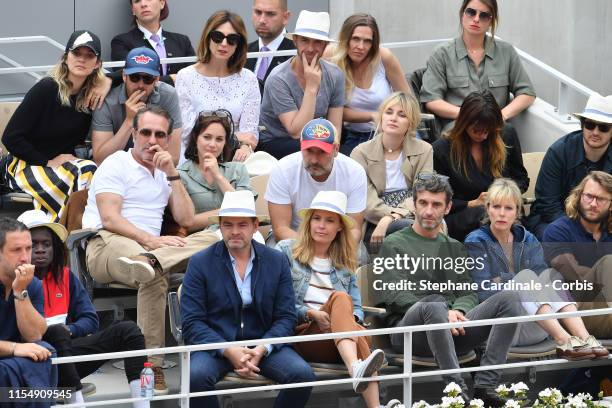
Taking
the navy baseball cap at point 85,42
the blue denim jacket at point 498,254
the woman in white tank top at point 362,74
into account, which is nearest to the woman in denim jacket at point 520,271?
the blue denim jacket at point 498,254

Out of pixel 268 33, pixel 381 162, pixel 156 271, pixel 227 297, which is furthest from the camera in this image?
pixel 268 33

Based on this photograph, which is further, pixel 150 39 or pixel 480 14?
pixel 150 39

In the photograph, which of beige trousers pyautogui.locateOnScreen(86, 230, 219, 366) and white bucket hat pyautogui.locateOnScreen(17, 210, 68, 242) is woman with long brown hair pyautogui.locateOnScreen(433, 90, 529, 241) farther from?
white bucket hat pyautogui.locateOnScreen(17, 210, 68, 242)

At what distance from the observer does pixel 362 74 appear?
12.4 m

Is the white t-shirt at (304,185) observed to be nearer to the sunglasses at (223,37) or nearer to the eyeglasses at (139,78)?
the eyeglasses at (139,78)

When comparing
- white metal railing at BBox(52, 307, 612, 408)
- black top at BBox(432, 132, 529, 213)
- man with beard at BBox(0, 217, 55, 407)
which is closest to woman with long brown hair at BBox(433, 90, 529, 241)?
black top at BBox(432, 132, 529, 213)

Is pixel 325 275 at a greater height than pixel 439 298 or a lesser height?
greater

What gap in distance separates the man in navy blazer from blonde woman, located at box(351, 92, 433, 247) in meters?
1.89

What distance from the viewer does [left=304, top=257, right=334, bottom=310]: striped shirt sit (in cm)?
969

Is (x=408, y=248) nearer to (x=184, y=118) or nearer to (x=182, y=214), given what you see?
(x=182, y=214)

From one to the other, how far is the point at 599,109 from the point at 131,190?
3.70 metres

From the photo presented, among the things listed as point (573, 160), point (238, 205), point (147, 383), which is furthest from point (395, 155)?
point (147, 383)

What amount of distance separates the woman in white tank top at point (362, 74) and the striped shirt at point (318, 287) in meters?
2.55

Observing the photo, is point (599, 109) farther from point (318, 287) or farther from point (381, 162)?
point (318, 287)
